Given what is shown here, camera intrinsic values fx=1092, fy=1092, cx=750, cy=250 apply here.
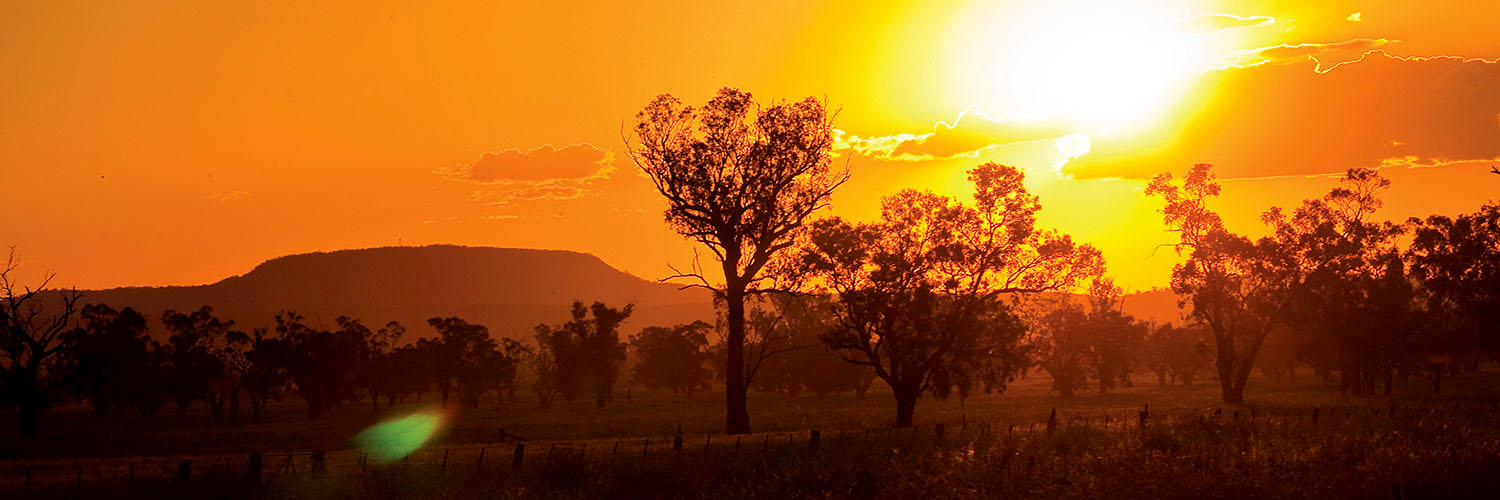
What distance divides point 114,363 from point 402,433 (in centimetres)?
4407

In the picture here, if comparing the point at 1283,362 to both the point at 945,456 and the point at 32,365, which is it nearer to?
the point at 945,456

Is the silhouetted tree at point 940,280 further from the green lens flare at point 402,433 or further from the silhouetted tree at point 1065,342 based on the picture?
the silhouetted tree at point 1065,342

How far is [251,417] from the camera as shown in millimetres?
100250

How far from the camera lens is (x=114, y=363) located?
97812 mm

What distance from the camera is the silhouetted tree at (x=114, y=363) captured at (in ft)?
307

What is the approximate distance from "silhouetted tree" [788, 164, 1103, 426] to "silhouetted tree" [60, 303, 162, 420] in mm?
69923

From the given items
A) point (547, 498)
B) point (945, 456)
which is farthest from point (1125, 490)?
point (547, 498)

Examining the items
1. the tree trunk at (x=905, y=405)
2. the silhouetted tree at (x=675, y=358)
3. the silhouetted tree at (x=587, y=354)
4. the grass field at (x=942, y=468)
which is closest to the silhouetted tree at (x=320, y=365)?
the silhouetted tree at (x=587, y=354)

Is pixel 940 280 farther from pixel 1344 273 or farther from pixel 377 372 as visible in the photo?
pixel 377 372

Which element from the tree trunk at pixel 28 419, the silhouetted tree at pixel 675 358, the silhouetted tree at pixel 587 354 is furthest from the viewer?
the silhouetted tree at pixel 675 358

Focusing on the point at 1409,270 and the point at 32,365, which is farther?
the point at 1409,270

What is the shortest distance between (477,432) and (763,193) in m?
24.0

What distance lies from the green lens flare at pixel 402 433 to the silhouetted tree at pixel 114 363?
984 inches

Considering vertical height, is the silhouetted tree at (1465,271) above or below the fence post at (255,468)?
above
